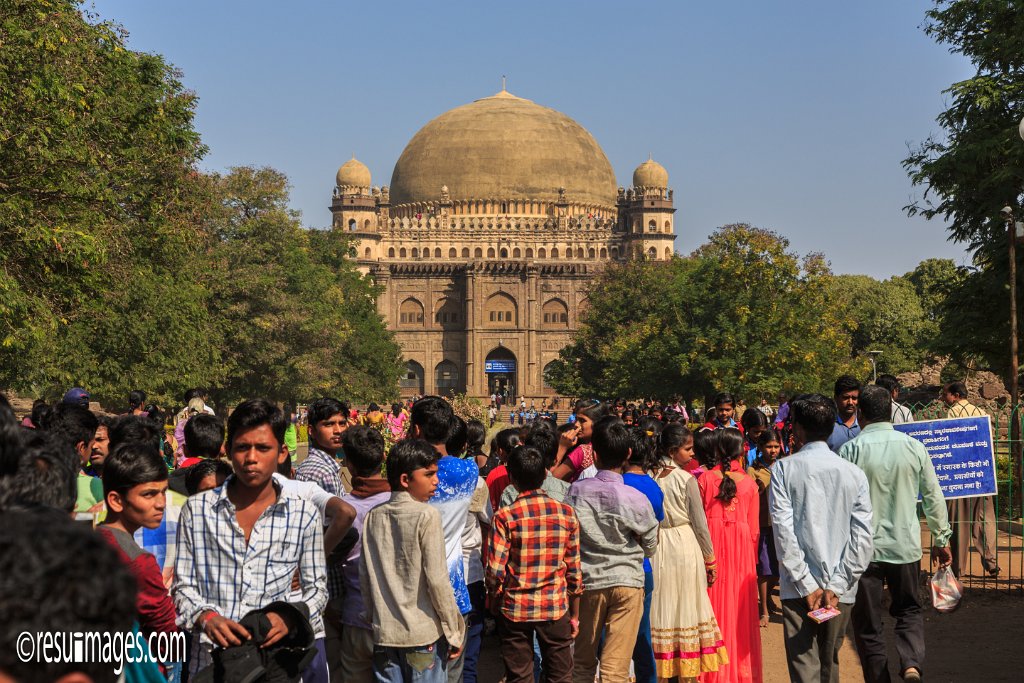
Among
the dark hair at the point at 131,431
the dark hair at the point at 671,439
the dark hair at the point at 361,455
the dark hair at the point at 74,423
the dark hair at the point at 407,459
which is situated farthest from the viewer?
the dark hair at the point at 671,439

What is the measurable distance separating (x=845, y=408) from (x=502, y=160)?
76.8 meters

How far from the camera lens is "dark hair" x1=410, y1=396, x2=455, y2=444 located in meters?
6.21

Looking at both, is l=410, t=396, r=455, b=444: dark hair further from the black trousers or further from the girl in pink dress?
the black trousers

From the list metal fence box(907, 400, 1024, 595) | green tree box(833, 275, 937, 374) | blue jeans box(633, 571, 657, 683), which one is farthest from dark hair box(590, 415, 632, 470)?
green tree box(833, 275, 937, 374)

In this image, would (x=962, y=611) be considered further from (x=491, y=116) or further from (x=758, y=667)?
(x=491, y=116)

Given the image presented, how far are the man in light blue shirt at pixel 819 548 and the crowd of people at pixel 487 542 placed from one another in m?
0.01

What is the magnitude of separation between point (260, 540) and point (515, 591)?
174 centimetres

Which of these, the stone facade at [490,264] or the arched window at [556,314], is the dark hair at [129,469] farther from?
the arched window at [556,314]

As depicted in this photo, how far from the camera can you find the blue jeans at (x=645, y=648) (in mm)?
6426

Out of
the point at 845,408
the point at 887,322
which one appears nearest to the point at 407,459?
the point at 845,408

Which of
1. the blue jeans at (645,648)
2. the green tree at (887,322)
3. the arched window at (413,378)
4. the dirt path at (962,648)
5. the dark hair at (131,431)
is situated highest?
the green tree at (887,322)

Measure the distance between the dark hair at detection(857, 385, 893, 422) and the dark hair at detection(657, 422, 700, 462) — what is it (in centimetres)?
128

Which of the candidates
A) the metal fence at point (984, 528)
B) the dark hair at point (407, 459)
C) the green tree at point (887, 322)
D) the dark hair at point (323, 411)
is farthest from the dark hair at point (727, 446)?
the green tree at point (887, 322)

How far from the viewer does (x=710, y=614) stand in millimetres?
6680
